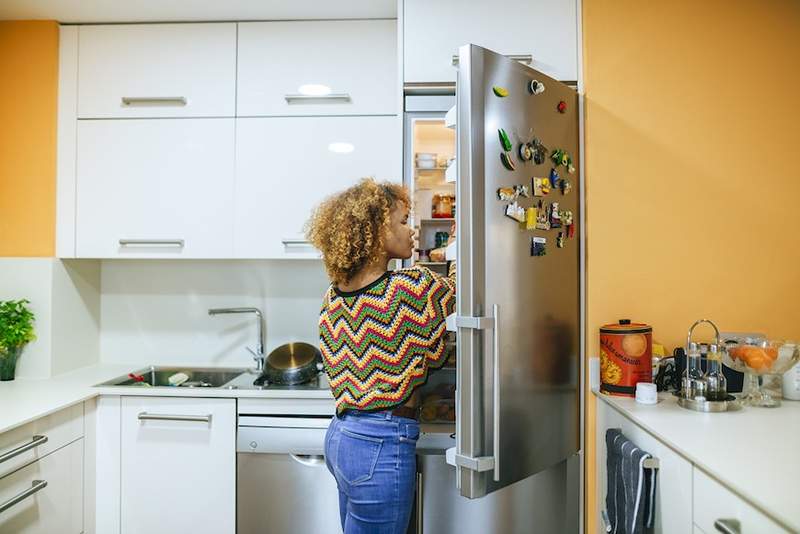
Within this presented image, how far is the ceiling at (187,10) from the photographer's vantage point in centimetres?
214

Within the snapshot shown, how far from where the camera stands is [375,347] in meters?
1.32

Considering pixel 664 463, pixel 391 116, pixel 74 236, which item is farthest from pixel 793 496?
pixel 74 236

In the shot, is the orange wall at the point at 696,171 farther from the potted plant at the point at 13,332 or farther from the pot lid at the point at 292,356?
the potted plant at the point at 13,332

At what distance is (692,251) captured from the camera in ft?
5.94

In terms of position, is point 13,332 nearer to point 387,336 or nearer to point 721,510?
point 387,336

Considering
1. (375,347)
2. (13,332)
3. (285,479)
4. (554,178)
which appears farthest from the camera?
(13,332)

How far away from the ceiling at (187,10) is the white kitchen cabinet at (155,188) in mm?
448

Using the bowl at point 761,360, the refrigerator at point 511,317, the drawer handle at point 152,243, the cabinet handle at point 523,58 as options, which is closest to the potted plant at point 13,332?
the drawer handle at point 152,243

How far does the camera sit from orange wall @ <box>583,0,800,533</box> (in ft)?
5.91

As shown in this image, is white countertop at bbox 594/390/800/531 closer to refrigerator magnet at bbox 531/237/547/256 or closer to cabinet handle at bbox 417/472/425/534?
refrigerator magnet at bbox 531/237/547/256

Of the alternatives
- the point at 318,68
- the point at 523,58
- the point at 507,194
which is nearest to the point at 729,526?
the point at 507,194

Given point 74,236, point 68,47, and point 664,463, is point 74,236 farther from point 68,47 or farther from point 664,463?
point 664,463

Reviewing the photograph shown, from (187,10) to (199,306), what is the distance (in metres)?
1.34

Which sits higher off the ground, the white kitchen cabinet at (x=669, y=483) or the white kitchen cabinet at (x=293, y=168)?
the white kitchen cabinet at (x=293, y=168)
